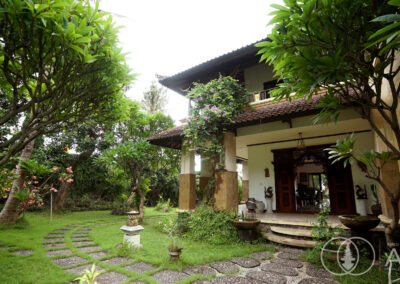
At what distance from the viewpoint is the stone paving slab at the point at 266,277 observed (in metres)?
3.26

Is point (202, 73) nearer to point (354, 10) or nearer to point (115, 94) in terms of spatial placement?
point (115, 94)

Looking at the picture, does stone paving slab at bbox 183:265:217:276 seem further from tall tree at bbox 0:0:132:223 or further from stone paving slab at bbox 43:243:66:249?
stone paving slab at bbox 43:243:66:249

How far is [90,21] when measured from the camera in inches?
110

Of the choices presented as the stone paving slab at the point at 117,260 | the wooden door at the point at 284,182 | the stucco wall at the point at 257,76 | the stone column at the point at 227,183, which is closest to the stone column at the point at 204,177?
the stone column at the point at 227,183

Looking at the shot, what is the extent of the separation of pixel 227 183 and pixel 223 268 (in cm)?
296

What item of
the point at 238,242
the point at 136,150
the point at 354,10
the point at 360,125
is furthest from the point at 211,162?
the point at 354,10

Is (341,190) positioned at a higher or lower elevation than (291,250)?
higher

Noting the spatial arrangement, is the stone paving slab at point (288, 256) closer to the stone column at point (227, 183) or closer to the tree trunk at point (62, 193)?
the stone column at point (227, 183)

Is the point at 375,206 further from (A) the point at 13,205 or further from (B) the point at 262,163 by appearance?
(A) the point at 13,205

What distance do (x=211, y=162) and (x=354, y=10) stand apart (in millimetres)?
5159

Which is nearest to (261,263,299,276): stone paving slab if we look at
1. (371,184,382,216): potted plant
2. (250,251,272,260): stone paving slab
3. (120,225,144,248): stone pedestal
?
(250,251,272,260): stone paving slab

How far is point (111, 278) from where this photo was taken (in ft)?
10.6

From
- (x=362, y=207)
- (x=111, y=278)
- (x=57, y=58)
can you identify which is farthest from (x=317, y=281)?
(x=57, y=58)

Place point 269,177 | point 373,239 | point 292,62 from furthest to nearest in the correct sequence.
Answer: point 269,177 → point 373,239 → point 292,62
